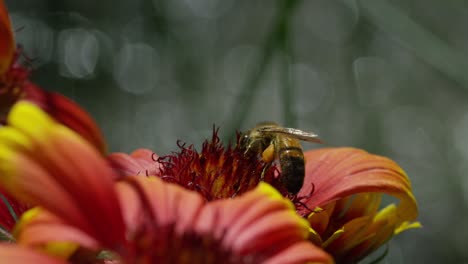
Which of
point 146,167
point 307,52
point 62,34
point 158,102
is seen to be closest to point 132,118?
point 158,102

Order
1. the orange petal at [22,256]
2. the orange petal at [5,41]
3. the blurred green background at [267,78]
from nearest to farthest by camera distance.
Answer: the orange petal at [22,256], the orange petal at [5,41], the blurred green background at [267,78]

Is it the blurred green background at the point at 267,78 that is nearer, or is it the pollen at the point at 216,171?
the pollen at the point at 216,171

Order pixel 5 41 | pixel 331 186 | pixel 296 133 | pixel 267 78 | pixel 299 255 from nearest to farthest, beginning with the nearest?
pixel 299 255 < pixel 5 41 < pixel 331 186 < pixel 296 133 < pixel 267 78

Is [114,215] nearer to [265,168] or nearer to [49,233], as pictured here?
[49,233]

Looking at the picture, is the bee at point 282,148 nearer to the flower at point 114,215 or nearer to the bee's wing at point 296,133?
the bee's wing at point 296,133

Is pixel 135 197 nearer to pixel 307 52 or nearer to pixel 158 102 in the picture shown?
pixel 158 102

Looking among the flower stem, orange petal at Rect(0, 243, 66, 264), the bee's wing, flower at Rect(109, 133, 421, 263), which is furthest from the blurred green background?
orange petal at Rect(0, 243, 66, 264)

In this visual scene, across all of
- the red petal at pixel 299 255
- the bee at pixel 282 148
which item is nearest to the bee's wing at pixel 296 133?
the bee at pixel 282 148

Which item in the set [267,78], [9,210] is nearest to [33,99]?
[9,210]
